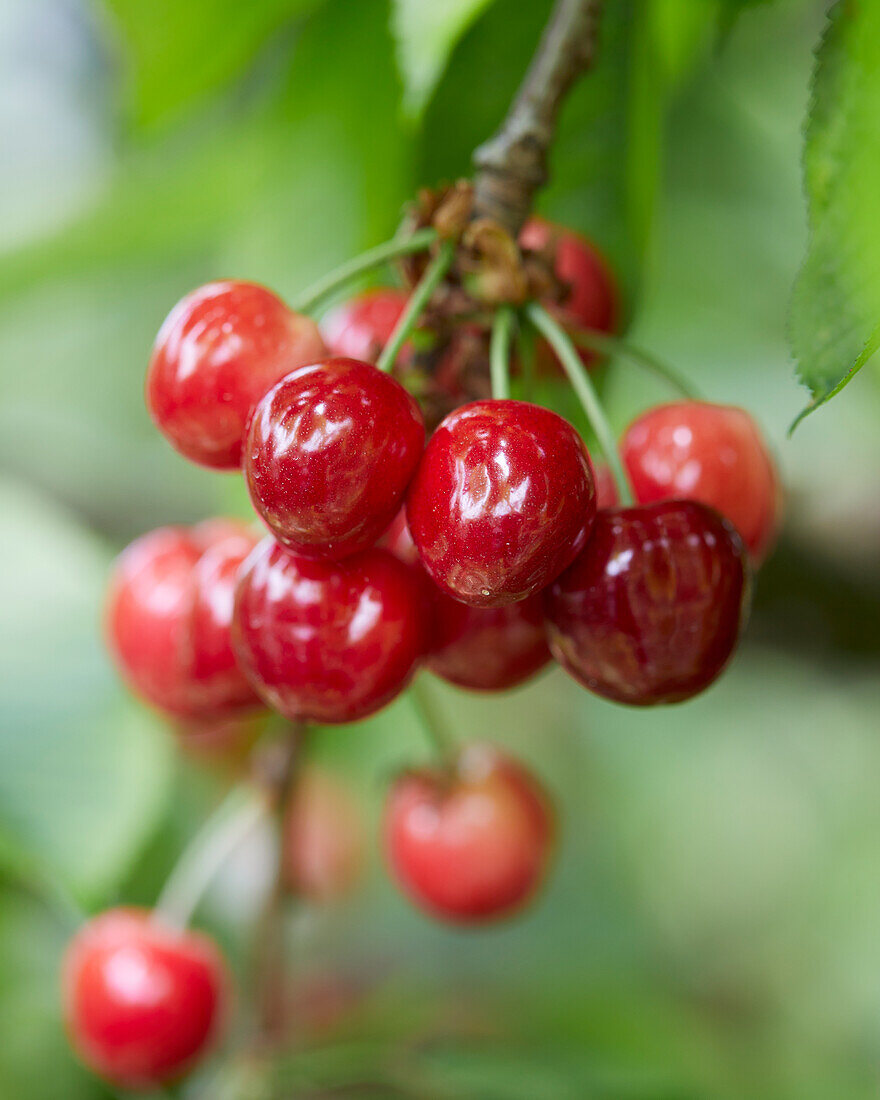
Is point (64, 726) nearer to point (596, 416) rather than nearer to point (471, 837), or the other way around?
point (471, 837)

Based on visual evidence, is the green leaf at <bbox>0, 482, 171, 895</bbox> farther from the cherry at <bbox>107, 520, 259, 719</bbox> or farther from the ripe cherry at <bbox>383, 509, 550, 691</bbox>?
the ripe cherry at <bbox>383, 509, 550, 691</bbox>

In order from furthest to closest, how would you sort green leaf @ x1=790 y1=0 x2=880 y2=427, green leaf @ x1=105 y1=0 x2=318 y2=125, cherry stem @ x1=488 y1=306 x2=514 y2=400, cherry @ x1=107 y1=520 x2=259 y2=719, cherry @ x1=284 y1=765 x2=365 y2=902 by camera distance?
cherry @ x1=284 y1=765 x2=365 y2=902 → green leaf @ x1=105 y1=0 x2=318 y2=125 → cherry @ x1=107 y1=520 x2=259 y2=719 → cherry stem @ x1=488 y1=306 x2=514 y2=400 → green leaf @ x1=790 y1=0 x2=880 y2=427

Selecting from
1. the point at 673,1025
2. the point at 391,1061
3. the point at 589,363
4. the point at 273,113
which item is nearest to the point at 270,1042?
the point at 391,1061

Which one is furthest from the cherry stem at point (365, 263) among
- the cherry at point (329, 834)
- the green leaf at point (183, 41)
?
the cherry at point (329, 834)

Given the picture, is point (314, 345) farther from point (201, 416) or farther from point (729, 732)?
point (729, 732)

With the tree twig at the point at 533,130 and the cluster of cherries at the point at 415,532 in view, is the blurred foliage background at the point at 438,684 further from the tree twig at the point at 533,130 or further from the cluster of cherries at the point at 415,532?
the cluster of cherries at the point at 415,532

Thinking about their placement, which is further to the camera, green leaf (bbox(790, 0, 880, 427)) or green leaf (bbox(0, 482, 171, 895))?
green leaf (bbox(0, 482, 171, 895))

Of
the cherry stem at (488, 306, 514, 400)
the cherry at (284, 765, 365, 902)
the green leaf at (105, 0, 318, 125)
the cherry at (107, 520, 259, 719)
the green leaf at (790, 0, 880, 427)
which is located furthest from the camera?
the cherry at (284, 765, 365, 902)

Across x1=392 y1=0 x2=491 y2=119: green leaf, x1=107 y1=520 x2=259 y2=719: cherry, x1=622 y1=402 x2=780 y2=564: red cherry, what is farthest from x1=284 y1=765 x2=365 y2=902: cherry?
x1=392 y1=0 x2=491 y2=119: green leaf
